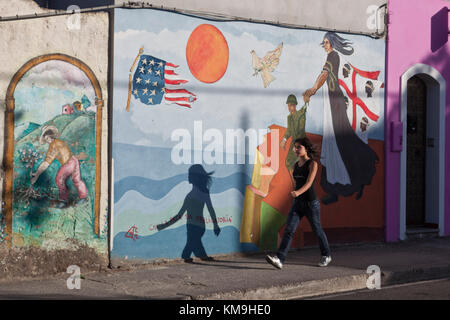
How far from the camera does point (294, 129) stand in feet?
37.3

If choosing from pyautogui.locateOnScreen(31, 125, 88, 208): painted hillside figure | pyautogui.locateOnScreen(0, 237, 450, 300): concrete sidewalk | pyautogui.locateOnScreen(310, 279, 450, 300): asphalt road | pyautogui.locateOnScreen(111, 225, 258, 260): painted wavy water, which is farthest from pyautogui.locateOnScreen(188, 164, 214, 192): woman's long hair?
pyautogui.locateOnScreen(310, 279, 450, 300): asphalt road

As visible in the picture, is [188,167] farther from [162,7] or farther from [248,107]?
[162,7]

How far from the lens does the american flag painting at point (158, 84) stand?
962cm

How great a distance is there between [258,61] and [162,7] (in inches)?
74.7

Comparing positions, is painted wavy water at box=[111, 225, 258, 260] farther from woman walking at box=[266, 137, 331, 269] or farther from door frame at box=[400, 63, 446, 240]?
door frame at box=[400, 63, 446, 240]

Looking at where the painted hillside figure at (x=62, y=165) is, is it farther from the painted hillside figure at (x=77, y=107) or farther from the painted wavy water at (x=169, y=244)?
the painted wavy water at (x=169, y=244)

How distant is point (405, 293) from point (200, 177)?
347 centimetres

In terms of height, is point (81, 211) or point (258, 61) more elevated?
point (258, 61)

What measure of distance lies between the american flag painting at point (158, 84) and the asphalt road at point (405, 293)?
11.6ft

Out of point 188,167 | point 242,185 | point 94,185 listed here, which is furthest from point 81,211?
point 242,185

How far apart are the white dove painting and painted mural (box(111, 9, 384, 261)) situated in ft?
0.05

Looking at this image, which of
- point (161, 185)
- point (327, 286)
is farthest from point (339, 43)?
point (327, 286)

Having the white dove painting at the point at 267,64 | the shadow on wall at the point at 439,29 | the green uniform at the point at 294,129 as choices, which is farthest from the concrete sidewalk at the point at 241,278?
the shadow on wall at the point at 439,29
